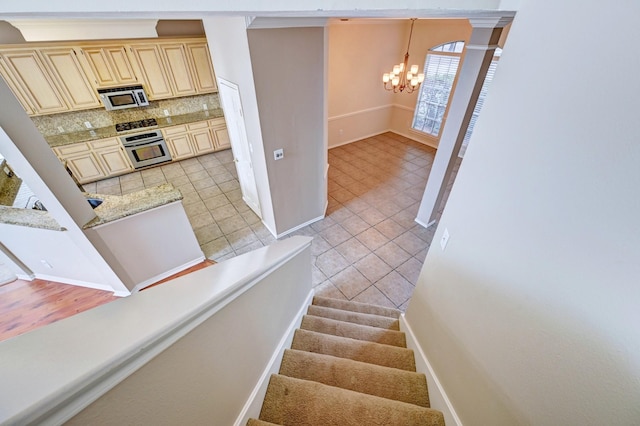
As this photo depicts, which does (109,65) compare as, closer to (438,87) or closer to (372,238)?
(372,238)

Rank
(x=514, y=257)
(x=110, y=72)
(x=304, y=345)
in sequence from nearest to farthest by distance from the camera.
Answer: (x=514, y=257), (x=304, y=345), (x=110, y=72)

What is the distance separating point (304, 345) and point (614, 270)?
1741 millimetres

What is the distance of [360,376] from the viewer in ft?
5.21

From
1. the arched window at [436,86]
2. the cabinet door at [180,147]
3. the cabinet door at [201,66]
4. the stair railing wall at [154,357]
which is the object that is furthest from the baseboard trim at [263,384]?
the arched window at [436,86]

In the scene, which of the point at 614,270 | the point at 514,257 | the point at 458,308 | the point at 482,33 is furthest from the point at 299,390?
the point at 482,33

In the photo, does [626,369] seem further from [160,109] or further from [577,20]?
[160,109]

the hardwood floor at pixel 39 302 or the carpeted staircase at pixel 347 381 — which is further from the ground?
the carpeted staircase at pixel 347 381

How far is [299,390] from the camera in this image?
142cm

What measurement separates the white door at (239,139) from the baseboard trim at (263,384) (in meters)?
2.35

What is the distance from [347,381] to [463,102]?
3.02 meters

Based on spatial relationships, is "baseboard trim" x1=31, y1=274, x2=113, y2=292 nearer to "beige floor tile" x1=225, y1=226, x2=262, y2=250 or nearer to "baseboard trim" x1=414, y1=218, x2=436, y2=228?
"beige floor tile" x1=225, y1=226, x2=262, y2=250

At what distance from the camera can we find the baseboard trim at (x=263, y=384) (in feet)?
3.98

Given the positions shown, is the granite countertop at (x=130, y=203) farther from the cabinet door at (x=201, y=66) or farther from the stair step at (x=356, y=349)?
the cabinet door at (x=201, y=66)

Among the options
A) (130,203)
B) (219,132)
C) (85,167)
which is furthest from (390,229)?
(85,167)
